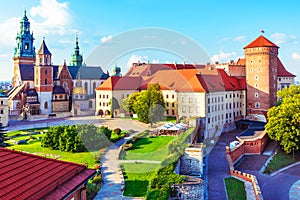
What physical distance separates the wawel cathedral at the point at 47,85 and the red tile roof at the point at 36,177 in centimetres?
4694

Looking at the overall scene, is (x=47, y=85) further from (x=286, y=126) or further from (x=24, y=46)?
(x=286, y=126)

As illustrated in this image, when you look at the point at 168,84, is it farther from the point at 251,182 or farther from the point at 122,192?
the point at 122,192

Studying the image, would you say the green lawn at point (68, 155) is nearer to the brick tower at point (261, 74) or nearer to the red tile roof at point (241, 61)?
the brick tower at point (261, 74)

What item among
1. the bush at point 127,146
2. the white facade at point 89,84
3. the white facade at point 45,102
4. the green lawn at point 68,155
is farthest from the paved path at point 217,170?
the white facade at point 89,84

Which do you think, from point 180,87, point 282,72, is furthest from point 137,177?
point 282,72

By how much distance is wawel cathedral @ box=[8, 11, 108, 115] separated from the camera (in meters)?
56.4

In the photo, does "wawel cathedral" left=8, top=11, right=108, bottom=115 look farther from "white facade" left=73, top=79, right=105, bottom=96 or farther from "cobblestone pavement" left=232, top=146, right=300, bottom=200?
"cobblestone pavement" left=232, top=146, right=300, bottom=200

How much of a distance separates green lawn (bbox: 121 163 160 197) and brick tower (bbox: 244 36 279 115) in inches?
1203

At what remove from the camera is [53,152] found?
26.7 meters

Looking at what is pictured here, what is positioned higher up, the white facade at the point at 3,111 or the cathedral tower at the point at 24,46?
the cathedral tower at the point at 24,46

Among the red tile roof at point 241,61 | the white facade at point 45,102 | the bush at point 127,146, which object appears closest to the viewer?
the bush at point 127,146

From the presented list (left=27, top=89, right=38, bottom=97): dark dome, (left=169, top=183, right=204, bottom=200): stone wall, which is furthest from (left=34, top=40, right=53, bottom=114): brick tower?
(left=169, top=183, right=204, bottom=200): stone wall

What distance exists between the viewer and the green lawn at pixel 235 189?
22.5 m

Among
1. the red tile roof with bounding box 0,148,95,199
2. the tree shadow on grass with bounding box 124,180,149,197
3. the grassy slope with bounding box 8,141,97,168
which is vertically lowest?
the tree shadow on grass with bounding box 124,180,149,197
